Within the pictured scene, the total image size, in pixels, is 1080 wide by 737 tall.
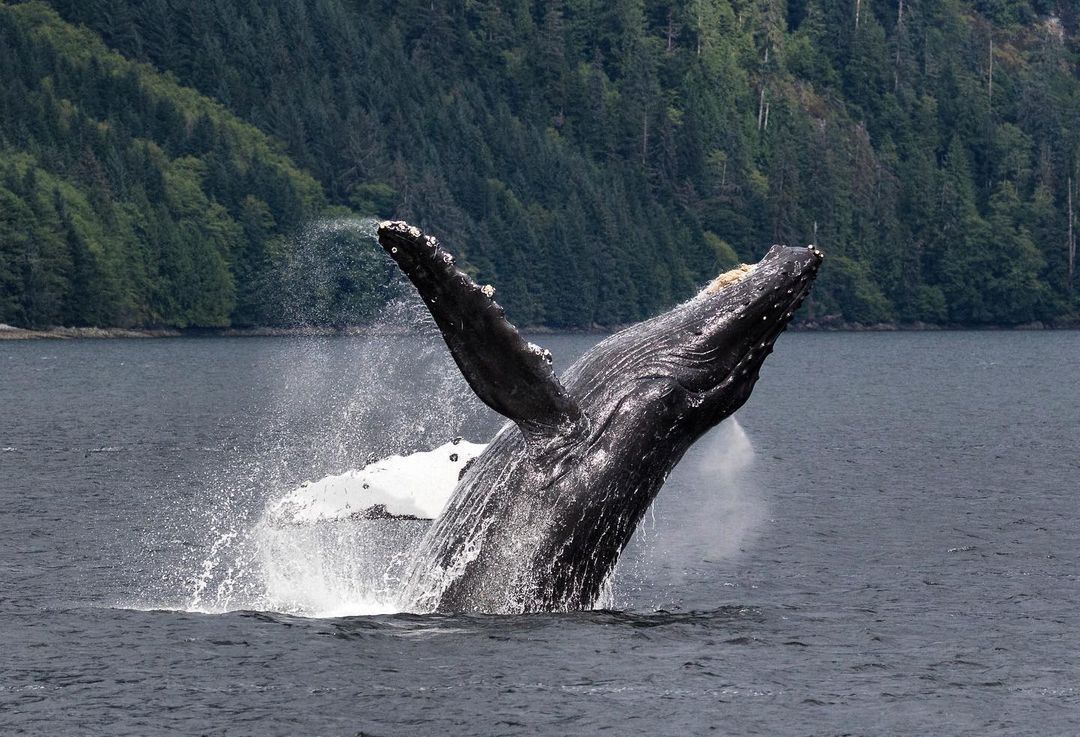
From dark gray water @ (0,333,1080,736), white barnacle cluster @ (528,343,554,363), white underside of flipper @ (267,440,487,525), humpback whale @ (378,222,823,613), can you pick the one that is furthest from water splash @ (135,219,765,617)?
white barnacle cluster @ (528,343,554,363)

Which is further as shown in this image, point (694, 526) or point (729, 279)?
point (694, 526)

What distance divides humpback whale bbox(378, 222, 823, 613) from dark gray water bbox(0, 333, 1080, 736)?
536 millimetres

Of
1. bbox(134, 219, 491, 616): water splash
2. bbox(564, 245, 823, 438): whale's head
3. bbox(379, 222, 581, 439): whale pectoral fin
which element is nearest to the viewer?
bbox(379, 222, 581, 439): whale pectoral fin

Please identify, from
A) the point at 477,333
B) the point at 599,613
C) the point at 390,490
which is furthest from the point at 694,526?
the point at 477,333

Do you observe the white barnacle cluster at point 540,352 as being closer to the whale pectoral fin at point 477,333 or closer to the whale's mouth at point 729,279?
the whale pectoral fin at point 477,333

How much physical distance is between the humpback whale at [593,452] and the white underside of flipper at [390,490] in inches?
177

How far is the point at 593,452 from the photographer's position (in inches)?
717

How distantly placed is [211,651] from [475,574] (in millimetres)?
3827

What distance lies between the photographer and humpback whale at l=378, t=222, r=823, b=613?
18.2 meters

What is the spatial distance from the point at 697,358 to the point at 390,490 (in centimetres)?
717

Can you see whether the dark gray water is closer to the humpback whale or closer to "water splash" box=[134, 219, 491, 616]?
"water splash" box=[134, 219, 491, 616]

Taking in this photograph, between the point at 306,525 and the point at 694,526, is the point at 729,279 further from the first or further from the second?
the point at 694,526

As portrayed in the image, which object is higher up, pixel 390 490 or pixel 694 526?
pixel 390 490

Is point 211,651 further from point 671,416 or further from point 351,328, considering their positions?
point 351,328
